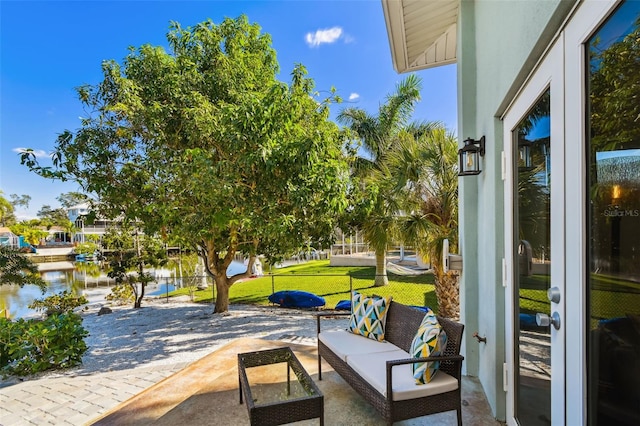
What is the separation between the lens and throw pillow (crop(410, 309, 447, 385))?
2.48m

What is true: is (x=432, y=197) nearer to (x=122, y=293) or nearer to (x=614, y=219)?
(x=614, y=219)

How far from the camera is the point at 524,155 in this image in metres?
2.30

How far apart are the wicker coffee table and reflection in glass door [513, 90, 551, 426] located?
1400mm

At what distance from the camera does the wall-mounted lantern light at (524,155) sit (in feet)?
7.23

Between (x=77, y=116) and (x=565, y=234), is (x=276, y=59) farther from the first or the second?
(x=565, y=234)

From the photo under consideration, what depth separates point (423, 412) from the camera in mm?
2465

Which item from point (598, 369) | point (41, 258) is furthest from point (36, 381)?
point (41, 258)

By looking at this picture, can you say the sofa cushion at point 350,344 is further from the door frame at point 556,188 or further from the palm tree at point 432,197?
the palm tree at point 432,197

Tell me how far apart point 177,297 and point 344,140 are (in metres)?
9.46

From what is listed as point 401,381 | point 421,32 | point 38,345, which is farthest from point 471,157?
point 38,345

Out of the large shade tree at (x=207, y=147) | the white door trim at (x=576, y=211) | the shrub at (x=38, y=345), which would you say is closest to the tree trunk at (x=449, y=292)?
the large shade tree at (x=207, y=147)

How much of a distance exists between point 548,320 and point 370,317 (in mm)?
2052

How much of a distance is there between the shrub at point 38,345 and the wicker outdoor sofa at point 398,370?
473 cm

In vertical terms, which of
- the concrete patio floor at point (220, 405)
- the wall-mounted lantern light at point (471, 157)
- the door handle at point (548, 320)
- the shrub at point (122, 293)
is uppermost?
the wall-mounted lantern light at point (471, 157)
